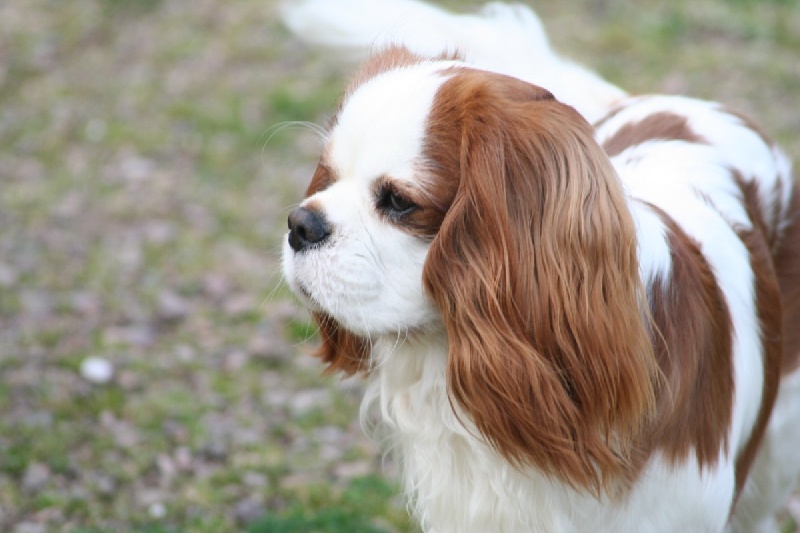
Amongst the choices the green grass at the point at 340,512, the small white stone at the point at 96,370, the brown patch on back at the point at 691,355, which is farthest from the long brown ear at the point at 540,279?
the small white stone at the point at 96,370

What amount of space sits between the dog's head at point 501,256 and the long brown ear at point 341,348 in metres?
0.33

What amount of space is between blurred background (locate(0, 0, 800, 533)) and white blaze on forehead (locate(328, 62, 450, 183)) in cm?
51

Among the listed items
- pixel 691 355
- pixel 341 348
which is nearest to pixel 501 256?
pixel 691 355

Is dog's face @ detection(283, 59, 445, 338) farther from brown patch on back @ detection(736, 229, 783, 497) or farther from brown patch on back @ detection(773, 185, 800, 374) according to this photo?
brown patch on back @ detection(773, 185, 800, 374)

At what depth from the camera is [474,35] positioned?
3.57 m

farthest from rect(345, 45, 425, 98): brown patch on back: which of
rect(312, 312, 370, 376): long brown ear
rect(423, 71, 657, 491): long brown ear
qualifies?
rect(312, 312, 370, 376): long brown ear

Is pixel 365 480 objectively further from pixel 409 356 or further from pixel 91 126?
pixel 91 126

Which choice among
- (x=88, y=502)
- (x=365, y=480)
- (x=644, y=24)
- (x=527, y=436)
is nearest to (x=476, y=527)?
(x=527, y=436)

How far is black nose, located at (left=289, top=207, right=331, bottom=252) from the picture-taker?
2396mm

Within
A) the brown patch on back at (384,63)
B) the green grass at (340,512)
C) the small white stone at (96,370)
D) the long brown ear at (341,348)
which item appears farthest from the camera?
the small white stone at (96,370)

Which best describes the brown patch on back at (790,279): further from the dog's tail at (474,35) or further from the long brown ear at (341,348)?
the long brown ear at (341,348)

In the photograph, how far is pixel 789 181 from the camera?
3188mm

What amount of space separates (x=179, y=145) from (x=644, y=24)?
3.55m

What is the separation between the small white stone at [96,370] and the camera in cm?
454
